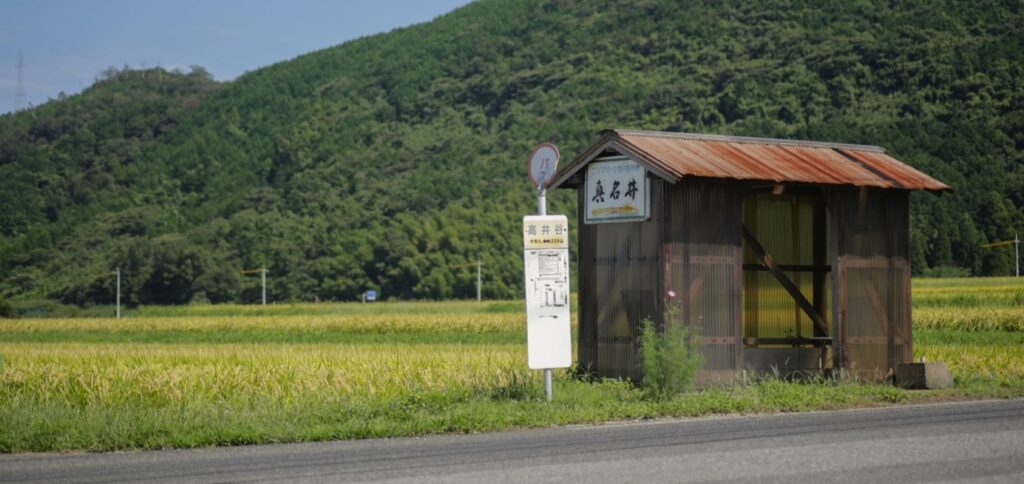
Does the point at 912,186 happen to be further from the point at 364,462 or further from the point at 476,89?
the point at 476,89

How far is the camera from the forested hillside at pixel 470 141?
381 ft

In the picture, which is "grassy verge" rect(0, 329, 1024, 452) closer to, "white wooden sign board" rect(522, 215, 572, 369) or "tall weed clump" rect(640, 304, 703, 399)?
"tall weed clump" rect(640, 304, 703, 399)

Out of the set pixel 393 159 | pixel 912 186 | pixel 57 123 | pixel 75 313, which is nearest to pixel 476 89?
pixel 393 159

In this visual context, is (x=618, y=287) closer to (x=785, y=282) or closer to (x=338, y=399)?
(x=785, y=282)

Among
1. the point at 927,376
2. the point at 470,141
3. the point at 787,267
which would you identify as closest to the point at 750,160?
the point at 787,267

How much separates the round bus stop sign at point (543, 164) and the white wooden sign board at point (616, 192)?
9.27 feet

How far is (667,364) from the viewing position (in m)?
19.1

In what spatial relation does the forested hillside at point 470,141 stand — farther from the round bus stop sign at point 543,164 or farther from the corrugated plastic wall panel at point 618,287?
the round bus stop sign at point 543,164

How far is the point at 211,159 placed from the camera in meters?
176

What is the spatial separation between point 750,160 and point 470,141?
473 ft

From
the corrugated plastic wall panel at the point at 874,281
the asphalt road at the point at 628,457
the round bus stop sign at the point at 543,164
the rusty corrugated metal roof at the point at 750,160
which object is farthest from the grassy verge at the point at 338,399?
the rusty corrugated metal roof at the point at 750,160

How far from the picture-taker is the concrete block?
70.1 ft

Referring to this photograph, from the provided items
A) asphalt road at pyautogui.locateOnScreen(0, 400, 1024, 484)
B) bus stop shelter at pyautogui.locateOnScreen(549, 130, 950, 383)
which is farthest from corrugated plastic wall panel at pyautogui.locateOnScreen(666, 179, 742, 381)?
asphalt road at pyautogui.locateOnScreen(0, 400, 1024, 484)

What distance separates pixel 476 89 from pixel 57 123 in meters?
63.2
